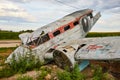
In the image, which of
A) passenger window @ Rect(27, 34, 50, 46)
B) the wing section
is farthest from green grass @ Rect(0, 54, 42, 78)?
the wing section

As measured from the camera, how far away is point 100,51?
1472 centimetres

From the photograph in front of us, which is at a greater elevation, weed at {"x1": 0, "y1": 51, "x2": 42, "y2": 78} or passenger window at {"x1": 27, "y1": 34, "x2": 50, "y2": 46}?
passenger window at {"x1": 27, "y1": 34, "x2": 50, "y2": 46}

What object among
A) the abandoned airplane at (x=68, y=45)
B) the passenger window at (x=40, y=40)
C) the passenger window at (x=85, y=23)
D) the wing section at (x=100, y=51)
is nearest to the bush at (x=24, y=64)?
the abandoned airplane at (x=68, y=45)

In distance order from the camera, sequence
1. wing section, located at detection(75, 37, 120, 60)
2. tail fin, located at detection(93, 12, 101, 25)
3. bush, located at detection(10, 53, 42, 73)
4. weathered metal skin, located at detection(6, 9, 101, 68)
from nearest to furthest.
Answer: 1. wing section, located at detection(75, 37, 120, 60)
2. bush, located at detection(10, 53, 42, 73)
3. weathered metal skin, located at detection(6, 9, 101, 68)
4. tail fin, located at detection(93, 12, 101, 25)

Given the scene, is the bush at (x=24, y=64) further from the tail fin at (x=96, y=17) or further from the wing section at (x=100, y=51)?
the tail fin at (x=96, y=17)

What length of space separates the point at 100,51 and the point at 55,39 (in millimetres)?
5140

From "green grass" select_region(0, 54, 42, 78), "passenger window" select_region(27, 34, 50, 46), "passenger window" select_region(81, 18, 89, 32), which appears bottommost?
"green grass" select_region(0, 54, 42, 78)

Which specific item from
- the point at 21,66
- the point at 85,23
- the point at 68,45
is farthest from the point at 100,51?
the point at 85,23

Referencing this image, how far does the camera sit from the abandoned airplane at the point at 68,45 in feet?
48.8

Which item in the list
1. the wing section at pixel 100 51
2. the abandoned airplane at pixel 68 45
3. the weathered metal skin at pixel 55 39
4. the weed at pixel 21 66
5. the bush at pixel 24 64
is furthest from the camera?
the weathered metal skin at pixel 55 39

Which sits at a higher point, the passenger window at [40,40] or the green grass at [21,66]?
the passenger window at [40,40]

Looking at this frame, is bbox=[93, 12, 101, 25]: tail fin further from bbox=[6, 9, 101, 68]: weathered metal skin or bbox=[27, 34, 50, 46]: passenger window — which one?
bbox=[27, 34, 50, 46]: passenger window

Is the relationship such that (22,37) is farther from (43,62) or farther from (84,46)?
(84,46)

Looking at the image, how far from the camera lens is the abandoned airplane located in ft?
48.8
